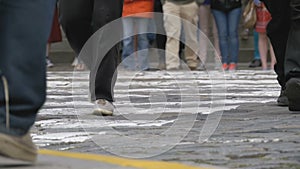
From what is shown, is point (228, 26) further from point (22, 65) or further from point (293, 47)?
point (22, 65)

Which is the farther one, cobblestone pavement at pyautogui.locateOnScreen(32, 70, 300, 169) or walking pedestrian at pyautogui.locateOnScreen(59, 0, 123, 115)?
walking pedestrian at pyautogui.locateOnScreen(59, 0, 123, 115)

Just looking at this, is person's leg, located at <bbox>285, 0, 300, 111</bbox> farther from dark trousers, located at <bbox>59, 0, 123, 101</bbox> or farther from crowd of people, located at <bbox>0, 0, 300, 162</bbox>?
dark trousers, located at <bbox>59, 0, 123, 101</bbox>

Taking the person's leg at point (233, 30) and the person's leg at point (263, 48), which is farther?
the person's leg at point (263, 48)

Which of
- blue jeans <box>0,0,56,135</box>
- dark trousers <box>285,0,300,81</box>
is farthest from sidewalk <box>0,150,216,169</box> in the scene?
dark trousers <box>285,0,300,81</box>

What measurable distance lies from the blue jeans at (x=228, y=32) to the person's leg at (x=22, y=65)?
37.4 feet

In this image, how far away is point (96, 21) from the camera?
22.2ft

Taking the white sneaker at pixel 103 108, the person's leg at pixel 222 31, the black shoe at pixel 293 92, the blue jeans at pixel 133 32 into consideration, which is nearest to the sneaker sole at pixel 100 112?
the white sneaker at pixel 103 108

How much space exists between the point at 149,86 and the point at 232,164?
6.86 metres

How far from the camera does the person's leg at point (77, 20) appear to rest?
6.83 metres

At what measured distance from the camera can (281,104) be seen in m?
7.42

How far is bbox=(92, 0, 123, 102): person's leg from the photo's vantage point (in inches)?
266

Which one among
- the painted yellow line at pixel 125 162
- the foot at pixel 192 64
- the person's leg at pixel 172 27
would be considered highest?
the painted yellow line at pixel 125 162

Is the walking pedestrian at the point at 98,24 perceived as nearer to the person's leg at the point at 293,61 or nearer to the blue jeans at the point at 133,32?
the person's leg at the point at 293,61

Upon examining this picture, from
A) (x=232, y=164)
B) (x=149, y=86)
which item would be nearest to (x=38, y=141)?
(x=232, y=164)
